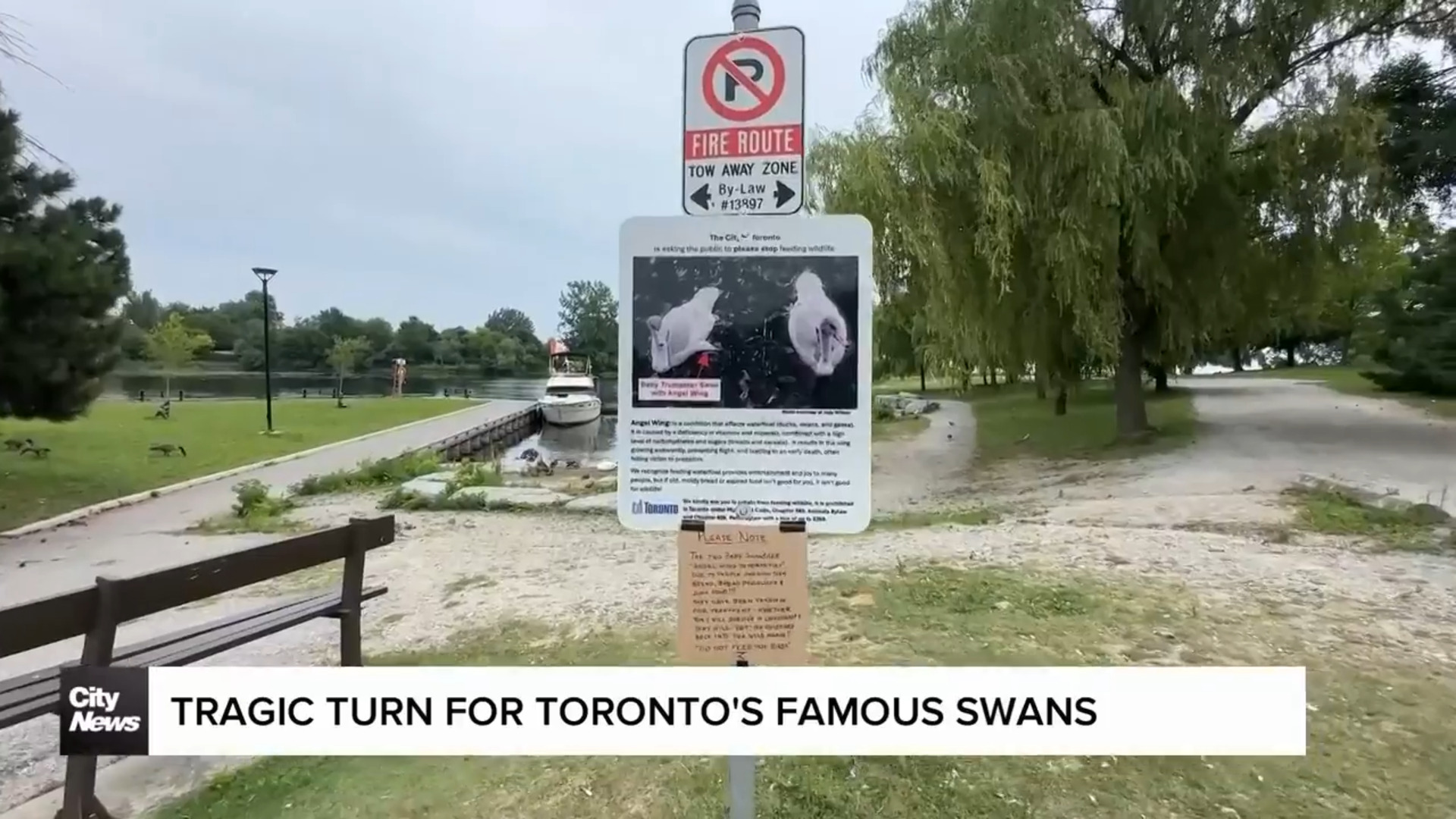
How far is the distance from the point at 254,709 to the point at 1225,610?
456 centimetres

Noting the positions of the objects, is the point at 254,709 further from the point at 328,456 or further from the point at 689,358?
the point at 328,456

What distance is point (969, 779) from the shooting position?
8.78 ft

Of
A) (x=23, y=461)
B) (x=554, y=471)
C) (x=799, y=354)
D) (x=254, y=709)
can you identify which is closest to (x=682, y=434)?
(x=799, y=354)

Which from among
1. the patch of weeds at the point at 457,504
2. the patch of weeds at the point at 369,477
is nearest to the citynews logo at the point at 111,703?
the patch of weeds at the point at 457,504

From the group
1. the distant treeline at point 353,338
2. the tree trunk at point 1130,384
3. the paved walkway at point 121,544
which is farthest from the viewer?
the distant treeline at point 353,338

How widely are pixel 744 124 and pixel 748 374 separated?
26.6 inches

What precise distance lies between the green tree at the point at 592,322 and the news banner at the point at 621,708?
64762mm

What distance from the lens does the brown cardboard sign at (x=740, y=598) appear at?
223cm

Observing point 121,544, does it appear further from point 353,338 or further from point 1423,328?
point 353,338

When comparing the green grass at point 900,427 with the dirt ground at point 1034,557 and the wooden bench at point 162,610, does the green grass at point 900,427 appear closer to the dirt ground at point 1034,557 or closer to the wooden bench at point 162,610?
the dirt ground at point 1034,557

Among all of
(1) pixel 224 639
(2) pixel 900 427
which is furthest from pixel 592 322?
(1) pixel 224 639

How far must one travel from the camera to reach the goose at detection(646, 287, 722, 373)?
2.22 metres

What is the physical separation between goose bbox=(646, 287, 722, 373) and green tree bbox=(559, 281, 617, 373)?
64936 mm

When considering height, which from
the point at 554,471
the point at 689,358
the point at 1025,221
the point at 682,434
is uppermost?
the point at 1025,221
